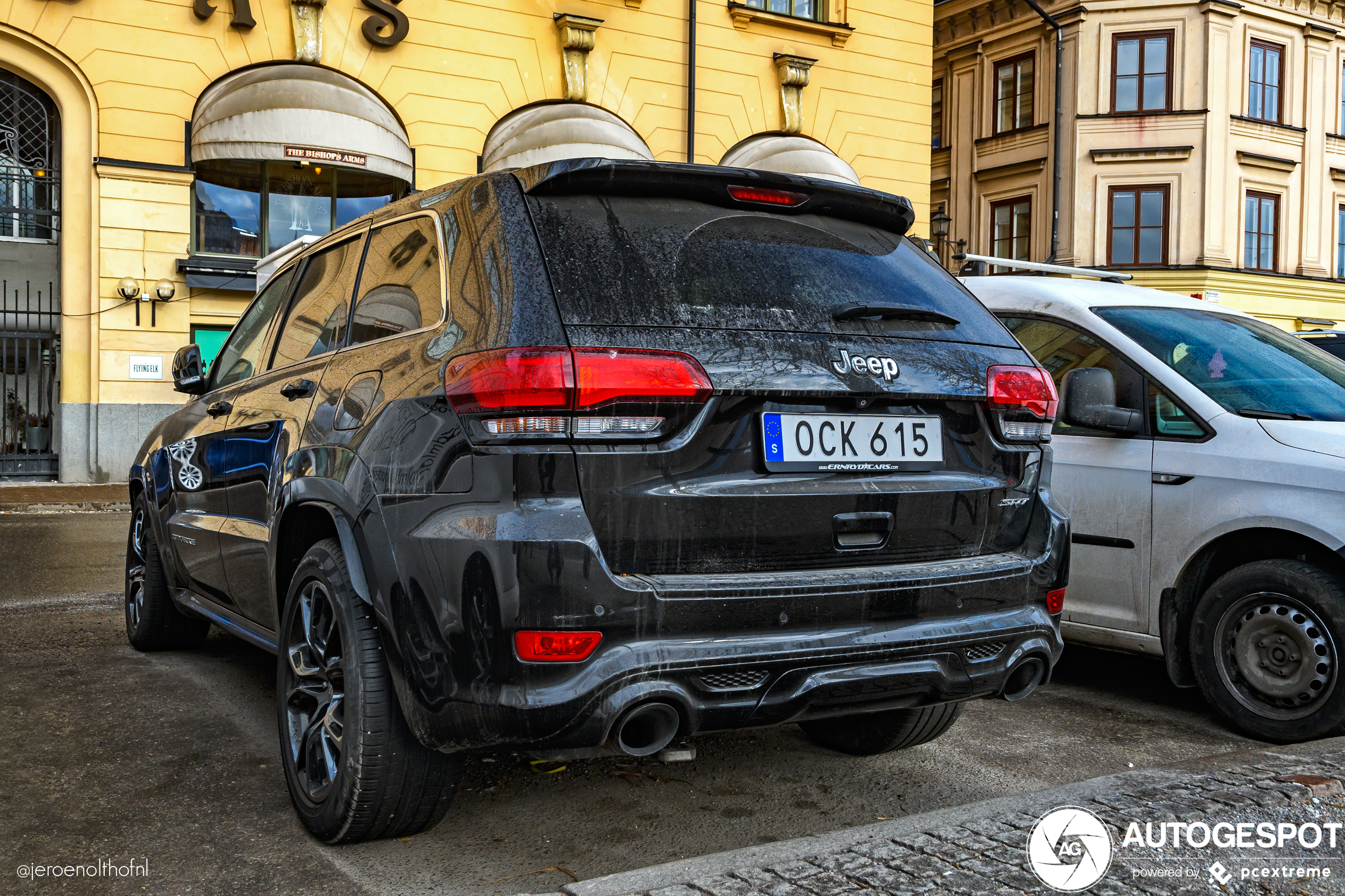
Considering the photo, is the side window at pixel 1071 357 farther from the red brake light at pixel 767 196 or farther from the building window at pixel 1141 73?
the building window at pixel 1141 73

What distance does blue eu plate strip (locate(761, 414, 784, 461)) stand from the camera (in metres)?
2.66

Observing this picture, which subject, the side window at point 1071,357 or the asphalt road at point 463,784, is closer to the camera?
the asphalt road at point 463,784

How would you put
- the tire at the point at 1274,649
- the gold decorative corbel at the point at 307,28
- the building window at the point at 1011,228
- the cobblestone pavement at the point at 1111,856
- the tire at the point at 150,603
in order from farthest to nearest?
the building window at the point at 1011,228 < the gold decorative corbel at the point at 307,28 < the tire at the point at 150,603 < the tire at the point at 1274,649 < the cobblestone pavement at the point at 1111,856

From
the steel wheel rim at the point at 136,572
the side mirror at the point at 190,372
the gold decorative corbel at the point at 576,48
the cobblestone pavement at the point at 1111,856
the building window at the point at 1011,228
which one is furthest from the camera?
the building window at the point at 1011,228

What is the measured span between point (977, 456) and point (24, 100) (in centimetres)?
1648

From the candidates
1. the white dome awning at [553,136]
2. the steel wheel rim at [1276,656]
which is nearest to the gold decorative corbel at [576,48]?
the white dome awning at [553,136]

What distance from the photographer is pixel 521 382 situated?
8.13 feet

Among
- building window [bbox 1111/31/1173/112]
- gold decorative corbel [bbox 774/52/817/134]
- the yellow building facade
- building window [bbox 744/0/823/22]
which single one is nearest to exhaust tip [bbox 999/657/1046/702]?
the yellow building facade

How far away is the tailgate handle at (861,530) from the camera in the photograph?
2738 mm

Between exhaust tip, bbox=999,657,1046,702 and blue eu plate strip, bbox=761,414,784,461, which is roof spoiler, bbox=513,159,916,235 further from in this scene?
exhaust tip, bbox=999,657,1046,702

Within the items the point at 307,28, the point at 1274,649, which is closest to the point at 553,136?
the point at 307,28

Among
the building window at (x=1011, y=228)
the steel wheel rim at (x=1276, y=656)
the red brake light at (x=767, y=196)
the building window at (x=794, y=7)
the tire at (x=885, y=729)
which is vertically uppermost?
the building window at (x=794, y=7)

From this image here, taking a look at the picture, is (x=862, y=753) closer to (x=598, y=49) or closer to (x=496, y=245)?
(x=496, y=245)

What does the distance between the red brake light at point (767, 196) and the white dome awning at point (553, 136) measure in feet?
46.1
